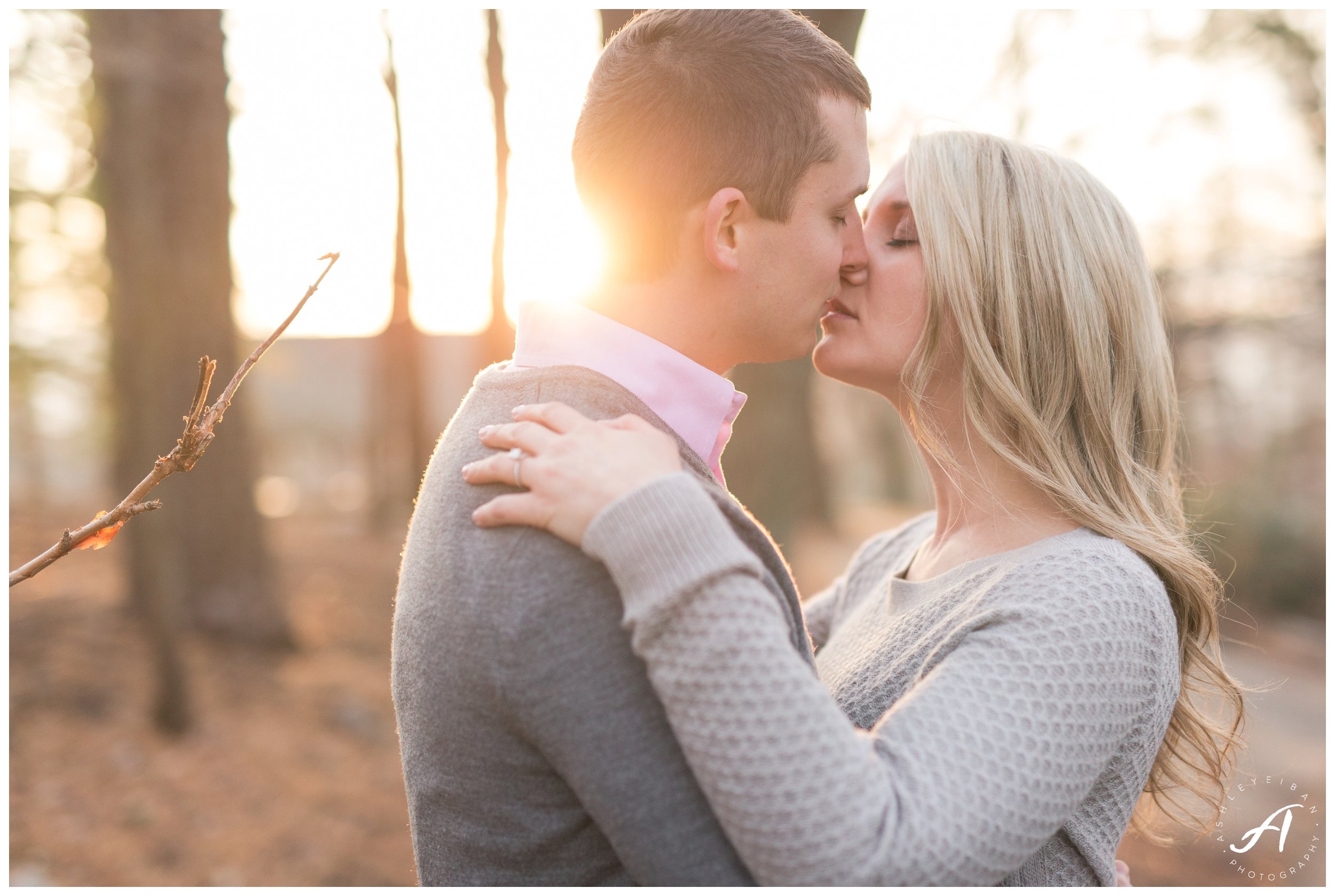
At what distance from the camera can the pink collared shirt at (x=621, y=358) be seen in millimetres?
1753

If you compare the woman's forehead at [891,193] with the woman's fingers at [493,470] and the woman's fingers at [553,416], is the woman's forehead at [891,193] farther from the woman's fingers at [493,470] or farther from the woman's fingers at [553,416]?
the woman's fingers at [493,470]

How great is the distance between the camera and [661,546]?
4.47 ft

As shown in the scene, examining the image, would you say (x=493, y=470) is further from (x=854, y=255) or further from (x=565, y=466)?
(x=854, y=255)

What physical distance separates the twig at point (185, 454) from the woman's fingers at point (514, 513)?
0.41m

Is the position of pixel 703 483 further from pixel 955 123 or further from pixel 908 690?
pixel 955 123

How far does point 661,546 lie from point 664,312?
0.67 metres

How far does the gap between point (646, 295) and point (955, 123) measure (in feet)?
3.65

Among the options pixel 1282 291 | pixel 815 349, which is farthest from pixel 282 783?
pixel 1282 291

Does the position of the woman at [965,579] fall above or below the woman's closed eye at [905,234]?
below

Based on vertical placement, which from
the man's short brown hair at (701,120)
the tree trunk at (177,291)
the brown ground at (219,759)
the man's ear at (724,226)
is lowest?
the brown ground at (219,759)

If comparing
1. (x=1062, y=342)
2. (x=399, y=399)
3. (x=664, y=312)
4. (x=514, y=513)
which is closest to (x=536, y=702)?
(x=514, y=513)

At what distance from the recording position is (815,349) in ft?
7.59

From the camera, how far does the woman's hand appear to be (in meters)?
1.41

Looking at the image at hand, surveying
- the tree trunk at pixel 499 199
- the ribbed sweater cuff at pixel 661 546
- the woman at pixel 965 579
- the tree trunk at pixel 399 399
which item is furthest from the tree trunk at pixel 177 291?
the ribbed sweater cuff at pixel 661 546
